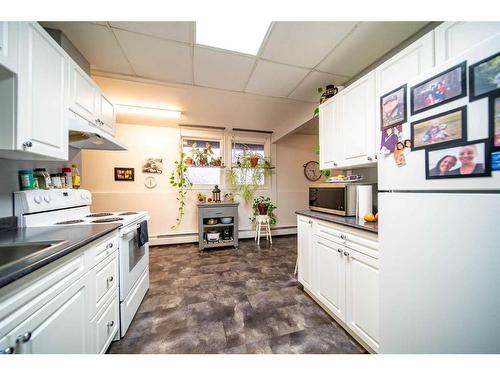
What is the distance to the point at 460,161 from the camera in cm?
68

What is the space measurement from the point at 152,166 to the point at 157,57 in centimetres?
240

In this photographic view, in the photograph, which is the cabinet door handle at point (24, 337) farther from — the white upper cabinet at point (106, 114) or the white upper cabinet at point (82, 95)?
the white upper cabinet at point (106, 114)

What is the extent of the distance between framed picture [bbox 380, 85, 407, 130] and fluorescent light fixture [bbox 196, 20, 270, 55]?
1.09 m

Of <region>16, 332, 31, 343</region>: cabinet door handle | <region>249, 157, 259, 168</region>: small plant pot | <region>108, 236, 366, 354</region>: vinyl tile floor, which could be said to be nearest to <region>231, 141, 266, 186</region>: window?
<region>249, 157, 259, 168</region>: small plant pot

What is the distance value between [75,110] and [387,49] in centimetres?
288

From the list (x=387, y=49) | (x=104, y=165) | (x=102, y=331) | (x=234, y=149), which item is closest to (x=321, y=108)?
(x=387, y=49)

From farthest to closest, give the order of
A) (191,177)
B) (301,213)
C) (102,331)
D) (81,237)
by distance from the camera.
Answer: (191,177)
(301,213)
(102,331)
(81,237)

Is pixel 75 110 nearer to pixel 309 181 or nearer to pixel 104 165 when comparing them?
pixel 104 165

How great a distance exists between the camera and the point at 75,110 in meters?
1.41

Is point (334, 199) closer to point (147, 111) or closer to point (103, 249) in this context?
point (103, 249)

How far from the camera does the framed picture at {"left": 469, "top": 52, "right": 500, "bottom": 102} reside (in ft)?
1.97

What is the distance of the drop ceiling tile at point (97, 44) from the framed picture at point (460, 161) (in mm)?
2442

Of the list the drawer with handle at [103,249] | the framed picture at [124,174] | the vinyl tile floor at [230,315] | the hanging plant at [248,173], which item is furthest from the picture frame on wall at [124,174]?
the drawer with handle at [103,249]

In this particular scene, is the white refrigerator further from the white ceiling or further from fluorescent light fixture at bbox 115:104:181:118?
fluorescent light fixture at bbox 115:104:181:118
